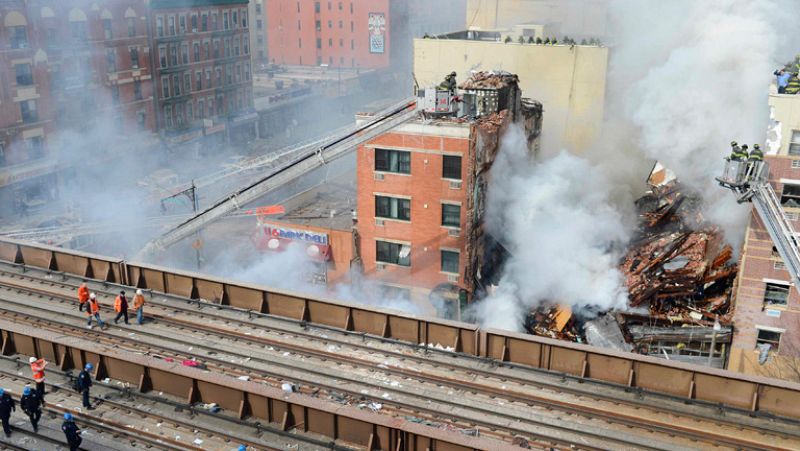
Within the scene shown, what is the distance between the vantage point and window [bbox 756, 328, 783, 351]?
2162cm

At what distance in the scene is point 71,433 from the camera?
11.7 metres

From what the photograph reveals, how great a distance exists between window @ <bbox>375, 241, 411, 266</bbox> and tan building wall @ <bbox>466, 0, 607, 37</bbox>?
94.0ft

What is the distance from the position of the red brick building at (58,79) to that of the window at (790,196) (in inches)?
1400

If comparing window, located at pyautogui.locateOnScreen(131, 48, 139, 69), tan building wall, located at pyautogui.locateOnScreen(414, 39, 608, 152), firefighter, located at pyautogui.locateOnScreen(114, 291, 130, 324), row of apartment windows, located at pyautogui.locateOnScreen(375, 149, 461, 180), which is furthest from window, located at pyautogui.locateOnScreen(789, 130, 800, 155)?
window, located at pyautogui.locateOnScreen(131, 48, 139, 69)

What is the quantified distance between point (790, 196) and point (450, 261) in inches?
463

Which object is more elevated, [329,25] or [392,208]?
[329,25]

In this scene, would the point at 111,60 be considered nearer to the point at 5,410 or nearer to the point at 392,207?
the point at 392,207

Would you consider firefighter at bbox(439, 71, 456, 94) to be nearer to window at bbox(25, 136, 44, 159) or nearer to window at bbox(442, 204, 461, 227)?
window at bbox(442, 204, 461, 227)

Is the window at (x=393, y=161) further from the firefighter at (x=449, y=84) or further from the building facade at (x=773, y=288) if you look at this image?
the building facade at (x=773, y=288)

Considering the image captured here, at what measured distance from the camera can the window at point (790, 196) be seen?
20219 mm

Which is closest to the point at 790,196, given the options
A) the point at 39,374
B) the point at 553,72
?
the point at 39,374

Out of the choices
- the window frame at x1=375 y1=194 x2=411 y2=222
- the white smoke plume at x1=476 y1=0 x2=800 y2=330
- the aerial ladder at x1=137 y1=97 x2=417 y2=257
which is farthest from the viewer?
the window frame at x1=375 y1=194 x2=411 y2=222

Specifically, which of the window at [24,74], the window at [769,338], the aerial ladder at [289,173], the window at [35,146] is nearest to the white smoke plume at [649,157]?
the window at [769,338]

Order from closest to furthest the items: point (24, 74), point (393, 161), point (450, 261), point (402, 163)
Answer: point (402, 163), point (393, 161), point (450, 261), point (24, 74)
